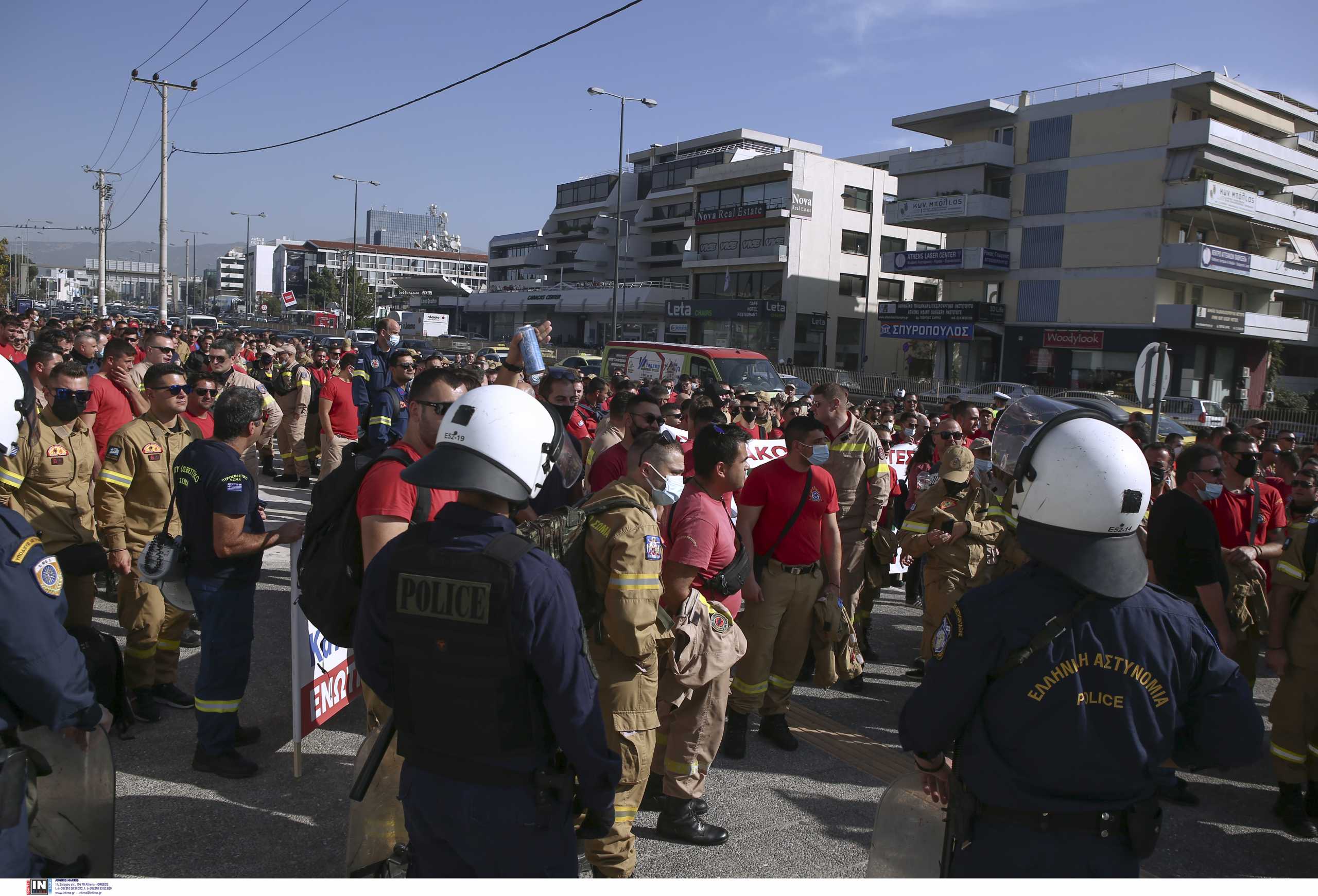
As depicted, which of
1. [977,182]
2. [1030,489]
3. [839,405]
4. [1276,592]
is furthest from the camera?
[977,182]

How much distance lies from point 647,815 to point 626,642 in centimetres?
146

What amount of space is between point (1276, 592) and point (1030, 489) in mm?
3406

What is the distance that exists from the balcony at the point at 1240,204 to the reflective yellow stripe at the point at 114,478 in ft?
139

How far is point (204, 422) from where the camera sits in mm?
6551

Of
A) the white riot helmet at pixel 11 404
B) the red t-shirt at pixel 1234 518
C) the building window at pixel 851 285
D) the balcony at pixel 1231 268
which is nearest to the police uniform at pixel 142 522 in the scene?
the white riot helmet at pixel 11 404

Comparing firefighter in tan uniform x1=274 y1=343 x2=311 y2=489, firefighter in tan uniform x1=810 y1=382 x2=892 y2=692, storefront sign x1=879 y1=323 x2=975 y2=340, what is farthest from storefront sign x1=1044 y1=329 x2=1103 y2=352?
firefighter in tan uniform x1=810 y1=382 x2=892 y2=692

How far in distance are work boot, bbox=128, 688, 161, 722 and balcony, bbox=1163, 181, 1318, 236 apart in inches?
1684

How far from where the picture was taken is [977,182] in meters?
43.7

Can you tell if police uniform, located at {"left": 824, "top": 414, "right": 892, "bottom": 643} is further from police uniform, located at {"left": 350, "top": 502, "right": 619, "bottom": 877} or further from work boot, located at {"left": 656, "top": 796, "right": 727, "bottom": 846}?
police uniform, located at {"left": 350, "top": 502, "right": 619, "bottom": 877}

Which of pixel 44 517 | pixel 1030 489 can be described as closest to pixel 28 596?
pixel 1030 489

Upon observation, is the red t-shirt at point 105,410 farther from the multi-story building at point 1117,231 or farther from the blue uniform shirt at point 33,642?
the multi-story building at point 1117,231

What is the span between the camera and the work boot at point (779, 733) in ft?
16.9

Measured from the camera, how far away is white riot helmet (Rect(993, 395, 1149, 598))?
7.04 ft

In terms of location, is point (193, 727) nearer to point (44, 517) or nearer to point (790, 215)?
point (44, 517)
